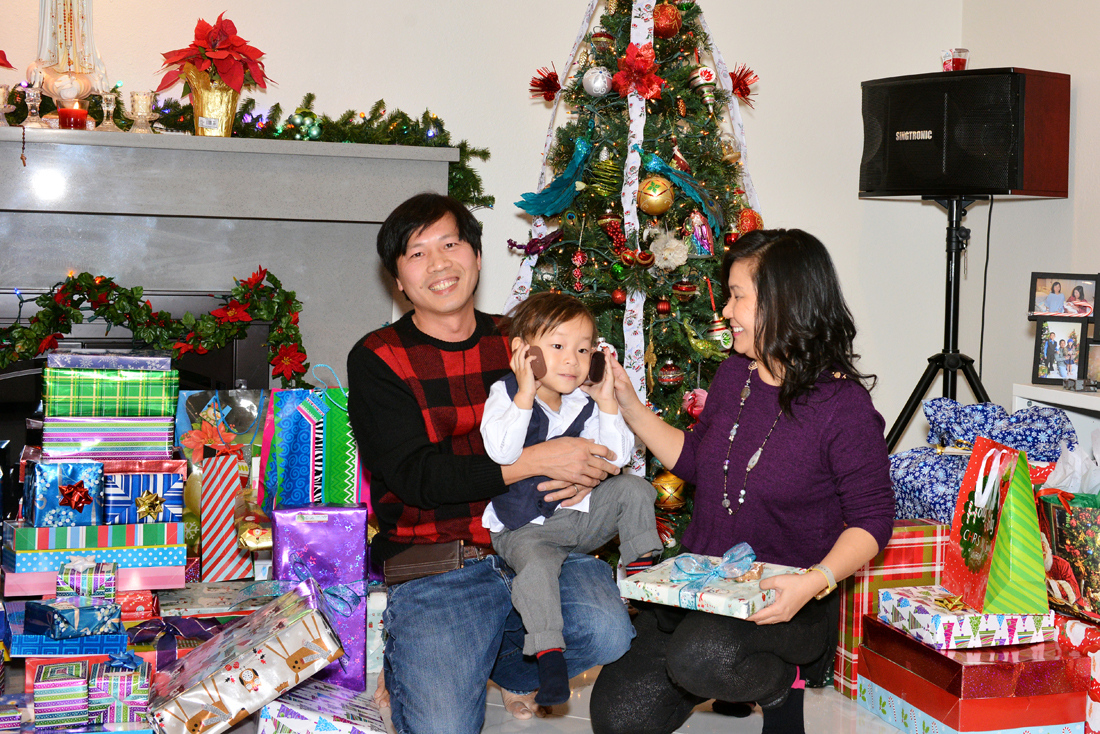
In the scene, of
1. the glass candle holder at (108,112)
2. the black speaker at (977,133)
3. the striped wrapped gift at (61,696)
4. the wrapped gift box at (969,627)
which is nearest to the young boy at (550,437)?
the wrapped gift box at (969,627)

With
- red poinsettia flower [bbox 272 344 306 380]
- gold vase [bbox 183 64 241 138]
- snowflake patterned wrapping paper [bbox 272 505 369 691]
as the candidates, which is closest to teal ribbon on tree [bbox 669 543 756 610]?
snowflake patterned wrapping paper [bbox 272 505 369 691]

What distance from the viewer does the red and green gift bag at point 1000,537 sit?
1858 millimetres

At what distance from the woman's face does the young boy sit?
0.27 metres

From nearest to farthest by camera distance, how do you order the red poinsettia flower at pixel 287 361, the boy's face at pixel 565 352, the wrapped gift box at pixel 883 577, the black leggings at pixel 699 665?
1. the black leggings at pixel 699 665
2. the boy's face at pixel 565 352
3. the wrapped gift box at pixel 883 577
4. the red poinsettia flower at pixel 287 361

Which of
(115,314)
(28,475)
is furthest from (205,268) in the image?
(28,475)

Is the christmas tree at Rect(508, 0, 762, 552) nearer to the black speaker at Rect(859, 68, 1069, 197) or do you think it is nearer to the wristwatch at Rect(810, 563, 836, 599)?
the black speaker at Rect(859, 68, 1069, 197)

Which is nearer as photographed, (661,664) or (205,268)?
(661,664)

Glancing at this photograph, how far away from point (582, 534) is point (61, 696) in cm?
102

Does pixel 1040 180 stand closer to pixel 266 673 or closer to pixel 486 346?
pixel 486 346

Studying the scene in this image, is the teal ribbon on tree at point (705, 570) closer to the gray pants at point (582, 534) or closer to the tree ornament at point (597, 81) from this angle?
the gray pants at point (582, 534)

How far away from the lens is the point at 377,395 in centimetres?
187

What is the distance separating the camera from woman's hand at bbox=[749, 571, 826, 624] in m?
1.49

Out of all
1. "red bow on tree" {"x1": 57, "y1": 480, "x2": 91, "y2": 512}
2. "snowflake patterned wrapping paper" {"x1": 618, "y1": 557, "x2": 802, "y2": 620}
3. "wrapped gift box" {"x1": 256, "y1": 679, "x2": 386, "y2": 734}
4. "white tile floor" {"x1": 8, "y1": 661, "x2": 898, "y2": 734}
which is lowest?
"white tile floor" {"x1": 8, "y1": 661, "x2": 898, "y2": 734}

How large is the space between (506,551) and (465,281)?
0.55 m
